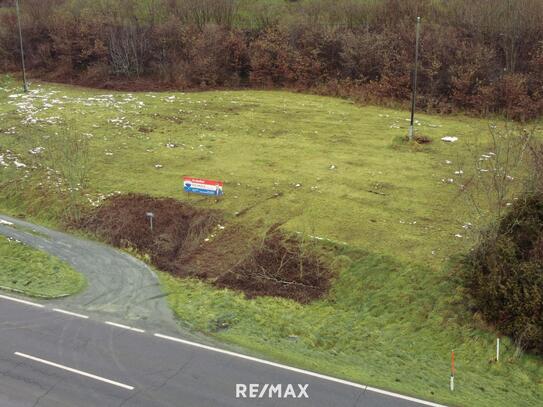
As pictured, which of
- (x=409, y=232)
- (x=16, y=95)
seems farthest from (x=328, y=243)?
(x=16, y=95)

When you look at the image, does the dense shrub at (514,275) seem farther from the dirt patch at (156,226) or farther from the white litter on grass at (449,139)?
the white litter on grass at (449,139)

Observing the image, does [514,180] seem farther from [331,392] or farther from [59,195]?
[59,195]

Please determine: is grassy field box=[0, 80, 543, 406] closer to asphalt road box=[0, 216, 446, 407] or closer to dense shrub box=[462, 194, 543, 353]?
dense shrub box=[462, 194, 543, 353]

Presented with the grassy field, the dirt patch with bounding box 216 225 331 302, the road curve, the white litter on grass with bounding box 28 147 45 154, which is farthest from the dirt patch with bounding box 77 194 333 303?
the white litter on grass with bounding box 28 147 45 154

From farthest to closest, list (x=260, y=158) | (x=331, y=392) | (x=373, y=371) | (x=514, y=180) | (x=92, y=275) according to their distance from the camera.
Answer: (x=260, y=158) < (x=514, y=180) < (x=92, y=275) < (x=373, y=371) < (x=331, y=392)

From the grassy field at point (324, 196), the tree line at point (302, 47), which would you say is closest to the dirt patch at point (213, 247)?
the grassy field at point (324, 196)

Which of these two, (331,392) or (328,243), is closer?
(331,392)
